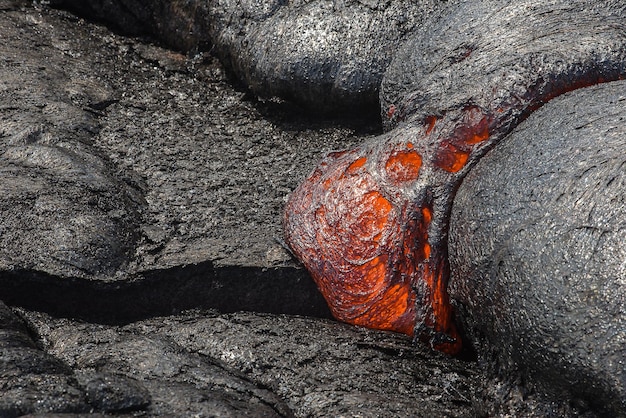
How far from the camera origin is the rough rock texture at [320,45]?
3.68 m

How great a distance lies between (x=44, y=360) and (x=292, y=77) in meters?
1.90

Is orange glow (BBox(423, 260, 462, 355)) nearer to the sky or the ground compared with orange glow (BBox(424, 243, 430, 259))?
nearer to the ground

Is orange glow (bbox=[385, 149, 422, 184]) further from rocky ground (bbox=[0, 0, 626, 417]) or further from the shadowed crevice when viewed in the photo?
the shadowed crevice

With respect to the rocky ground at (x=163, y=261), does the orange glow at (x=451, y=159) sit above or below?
above

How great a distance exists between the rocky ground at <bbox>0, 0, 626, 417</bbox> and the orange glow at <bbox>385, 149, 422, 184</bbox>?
25cm

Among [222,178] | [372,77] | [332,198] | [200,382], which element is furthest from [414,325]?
[372,77]

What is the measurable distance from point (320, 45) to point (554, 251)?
180 centimetres

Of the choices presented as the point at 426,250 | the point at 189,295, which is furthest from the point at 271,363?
the point at 426,250

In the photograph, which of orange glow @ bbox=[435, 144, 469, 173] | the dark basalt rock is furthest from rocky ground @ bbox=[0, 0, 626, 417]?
orange glow @ bbox=[435, 144, 469, 173]

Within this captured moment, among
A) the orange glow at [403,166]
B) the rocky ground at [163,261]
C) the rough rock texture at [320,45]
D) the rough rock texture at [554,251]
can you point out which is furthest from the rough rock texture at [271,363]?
the rough rock texture at [320,45]

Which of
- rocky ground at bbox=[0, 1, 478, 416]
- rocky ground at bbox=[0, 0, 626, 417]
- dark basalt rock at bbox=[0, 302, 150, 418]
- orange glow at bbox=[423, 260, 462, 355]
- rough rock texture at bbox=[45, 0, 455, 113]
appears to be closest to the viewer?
dark basalt rock at bbox=[0, 302, 150, 418]

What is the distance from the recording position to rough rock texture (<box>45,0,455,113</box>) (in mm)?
3676

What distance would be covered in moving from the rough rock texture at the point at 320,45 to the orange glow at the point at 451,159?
96cm

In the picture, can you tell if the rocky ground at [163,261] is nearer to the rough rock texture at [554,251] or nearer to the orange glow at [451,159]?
the rough rock texture at [554,251]
